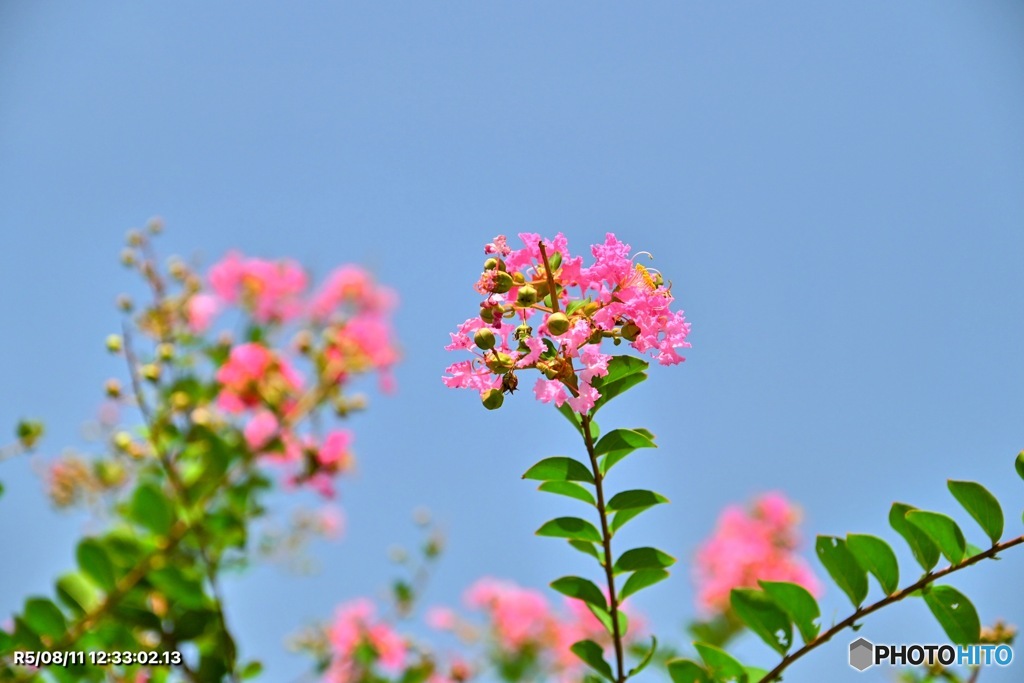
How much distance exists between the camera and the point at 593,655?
60.6 inches

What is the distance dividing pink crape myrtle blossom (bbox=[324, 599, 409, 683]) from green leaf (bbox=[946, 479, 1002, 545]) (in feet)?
6.43

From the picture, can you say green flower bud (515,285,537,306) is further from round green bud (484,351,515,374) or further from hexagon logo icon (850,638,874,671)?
hexagon logo icon (850,638,874,671)

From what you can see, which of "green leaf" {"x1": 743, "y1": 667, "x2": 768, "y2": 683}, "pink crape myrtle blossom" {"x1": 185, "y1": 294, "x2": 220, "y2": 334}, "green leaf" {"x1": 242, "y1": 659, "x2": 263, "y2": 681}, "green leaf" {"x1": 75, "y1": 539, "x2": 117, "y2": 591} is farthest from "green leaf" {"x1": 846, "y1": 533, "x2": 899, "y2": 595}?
"pink crape myrtle blossom" {"x1": 185, "y1": 294, "x2": 220, "y2": 334}

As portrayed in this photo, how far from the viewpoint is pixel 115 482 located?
255 cm

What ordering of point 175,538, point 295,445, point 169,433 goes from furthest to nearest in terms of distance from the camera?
point 295,445 < point 169,433 < point 175,538

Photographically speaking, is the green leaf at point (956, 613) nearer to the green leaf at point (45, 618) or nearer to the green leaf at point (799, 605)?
the green leaf at point (799, 605)

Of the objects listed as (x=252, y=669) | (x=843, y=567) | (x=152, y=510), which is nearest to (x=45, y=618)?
(x=152, y=510)

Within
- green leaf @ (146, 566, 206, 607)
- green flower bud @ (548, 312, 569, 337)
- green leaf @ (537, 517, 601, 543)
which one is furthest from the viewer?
green leaf @ (146, 566, 206, 607)

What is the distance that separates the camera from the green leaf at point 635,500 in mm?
1472

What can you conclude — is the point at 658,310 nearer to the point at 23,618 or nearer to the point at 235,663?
the point at 235,663

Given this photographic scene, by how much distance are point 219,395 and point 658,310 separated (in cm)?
174

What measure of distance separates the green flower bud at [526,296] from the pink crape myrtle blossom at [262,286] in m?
2.14

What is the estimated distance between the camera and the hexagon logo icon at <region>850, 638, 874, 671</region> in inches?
70.4

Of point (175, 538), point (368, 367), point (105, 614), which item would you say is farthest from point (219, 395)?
point (105, 614)
